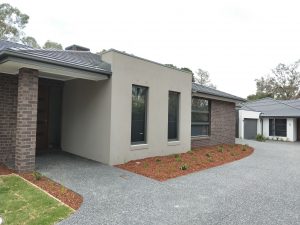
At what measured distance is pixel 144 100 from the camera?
9.21 metres

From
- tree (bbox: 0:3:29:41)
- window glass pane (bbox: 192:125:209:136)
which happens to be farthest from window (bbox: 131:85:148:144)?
tree (bbox: 0:3:29:41)

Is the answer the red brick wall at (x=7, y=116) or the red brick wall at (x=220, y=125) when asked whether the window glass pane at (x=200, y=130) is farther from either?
the red brick wall at (x=7, y=116)

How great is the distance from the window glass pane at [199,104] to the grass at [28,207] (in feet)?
30.5

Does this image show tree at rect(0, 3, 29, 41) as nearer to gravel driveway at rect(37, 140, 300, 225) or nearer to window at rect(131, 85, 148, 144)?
window at rect(131, 85, 148, 144)

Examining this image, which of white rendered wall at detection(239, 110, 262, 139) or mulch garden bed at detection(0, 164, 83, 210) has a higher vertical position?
white rendered wall at detection(239, 110, 262, 139)

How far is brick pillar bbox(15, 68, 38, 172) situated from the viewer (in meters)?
6.45

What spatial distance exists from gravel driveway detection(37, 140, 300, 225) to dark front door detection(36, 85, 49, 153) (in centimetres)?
214

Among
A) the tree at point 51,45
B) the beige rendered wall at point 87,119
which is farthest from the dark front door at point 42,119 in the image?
the tree at point 51,45

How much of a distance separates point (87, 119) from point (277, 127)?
2018cm

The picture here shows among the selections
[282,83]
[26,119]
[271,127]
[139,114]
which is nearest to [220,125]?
[139,114]

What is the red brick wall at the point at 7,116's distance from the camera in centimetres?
777

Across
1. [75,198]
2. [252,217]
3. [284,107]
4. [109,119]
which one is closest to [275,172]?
[252,217]

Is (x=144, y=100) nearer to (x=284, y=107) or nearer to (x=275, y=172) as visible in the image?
(x=275, y=172)

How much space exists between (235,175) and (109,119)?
443 centimetres
